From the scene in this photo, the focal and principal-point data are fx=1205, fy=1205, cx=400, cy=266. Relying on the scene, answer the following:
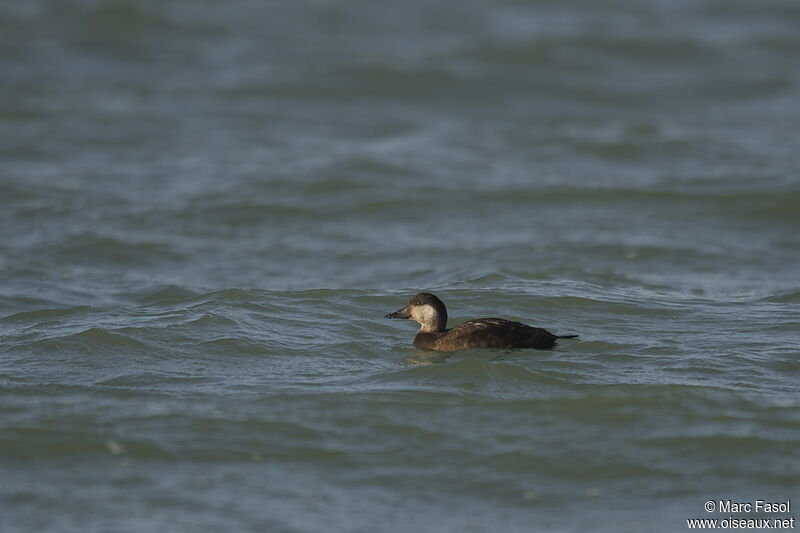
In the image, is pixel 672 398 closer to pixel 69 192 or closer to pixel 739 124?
pixel 69 192

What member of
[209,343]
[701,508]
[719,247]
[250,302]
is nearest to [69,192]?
[250,302]

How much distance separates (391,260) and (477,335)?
460 centimetres

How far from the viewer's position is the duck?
30.9 feet

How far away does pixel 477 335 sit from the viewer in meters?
9.52

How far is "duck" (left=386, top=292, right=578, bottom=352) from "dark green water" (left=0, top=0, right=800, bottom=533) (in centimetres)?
13

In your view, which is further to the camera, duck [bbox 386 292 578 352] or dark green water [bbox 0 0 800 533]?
duck [bbox 386 292 578 352]

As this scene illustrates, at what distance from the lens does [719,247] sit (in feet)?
47.3

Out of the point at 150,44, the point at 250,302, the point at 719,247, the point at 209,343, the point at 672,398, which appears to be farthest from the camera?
the point at 150,44

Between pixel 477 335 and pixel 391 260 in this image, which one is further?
pixel 391 260

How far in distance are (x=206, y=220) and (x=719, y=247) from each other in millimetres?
6412

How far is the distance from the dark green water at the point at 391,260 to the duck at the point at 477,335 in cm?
13

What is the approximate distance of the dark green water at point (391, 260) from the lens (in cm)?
756

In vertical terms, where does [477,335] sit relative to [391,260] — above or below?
below

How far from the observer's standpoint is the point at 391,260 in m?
14.0
